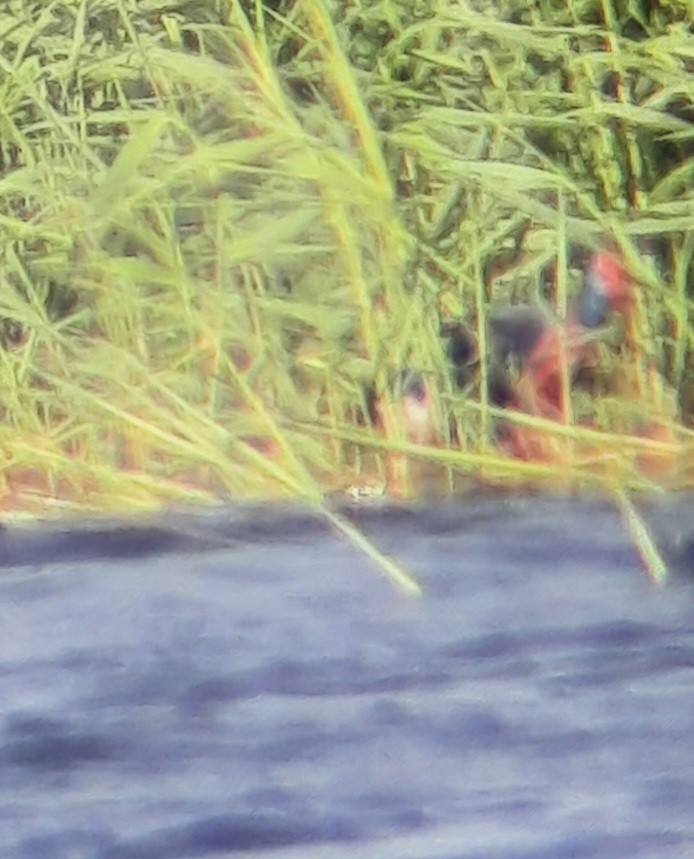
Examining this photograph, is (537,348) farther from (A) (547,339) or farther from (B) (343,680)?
(B) (343,680)

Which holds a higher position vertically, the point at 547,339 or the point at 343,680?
the point at 547,339

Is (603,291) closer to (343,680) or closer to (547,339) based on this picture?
(547,339)

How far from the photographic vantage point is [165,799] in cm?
102

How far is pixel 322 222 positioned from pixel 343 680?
9.5 inches

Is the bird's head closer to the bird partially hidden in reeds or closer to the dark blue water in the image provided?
the bird partially hidden in reeds

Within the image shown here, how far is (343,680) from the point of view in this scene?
105cm

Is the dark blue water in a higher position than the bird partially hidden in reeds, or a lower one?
lower

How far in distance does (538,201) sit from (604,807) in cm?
32

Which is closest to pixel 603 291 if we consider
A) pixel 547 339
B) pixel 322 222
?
pixel 547 339

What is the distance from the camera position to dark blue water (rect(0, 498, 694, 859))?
3.34 feet

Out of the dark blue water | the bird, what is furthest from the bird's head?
the dark blue water

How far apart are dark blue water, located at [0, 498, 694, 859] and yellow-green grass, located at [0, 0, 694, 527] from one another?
0.03 meters

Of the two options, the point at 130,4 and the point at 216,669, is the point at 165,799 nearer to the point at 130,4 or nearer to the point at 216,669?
the point at 216,669

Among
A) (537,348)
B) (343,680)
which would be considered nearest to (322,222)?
(537,348)
